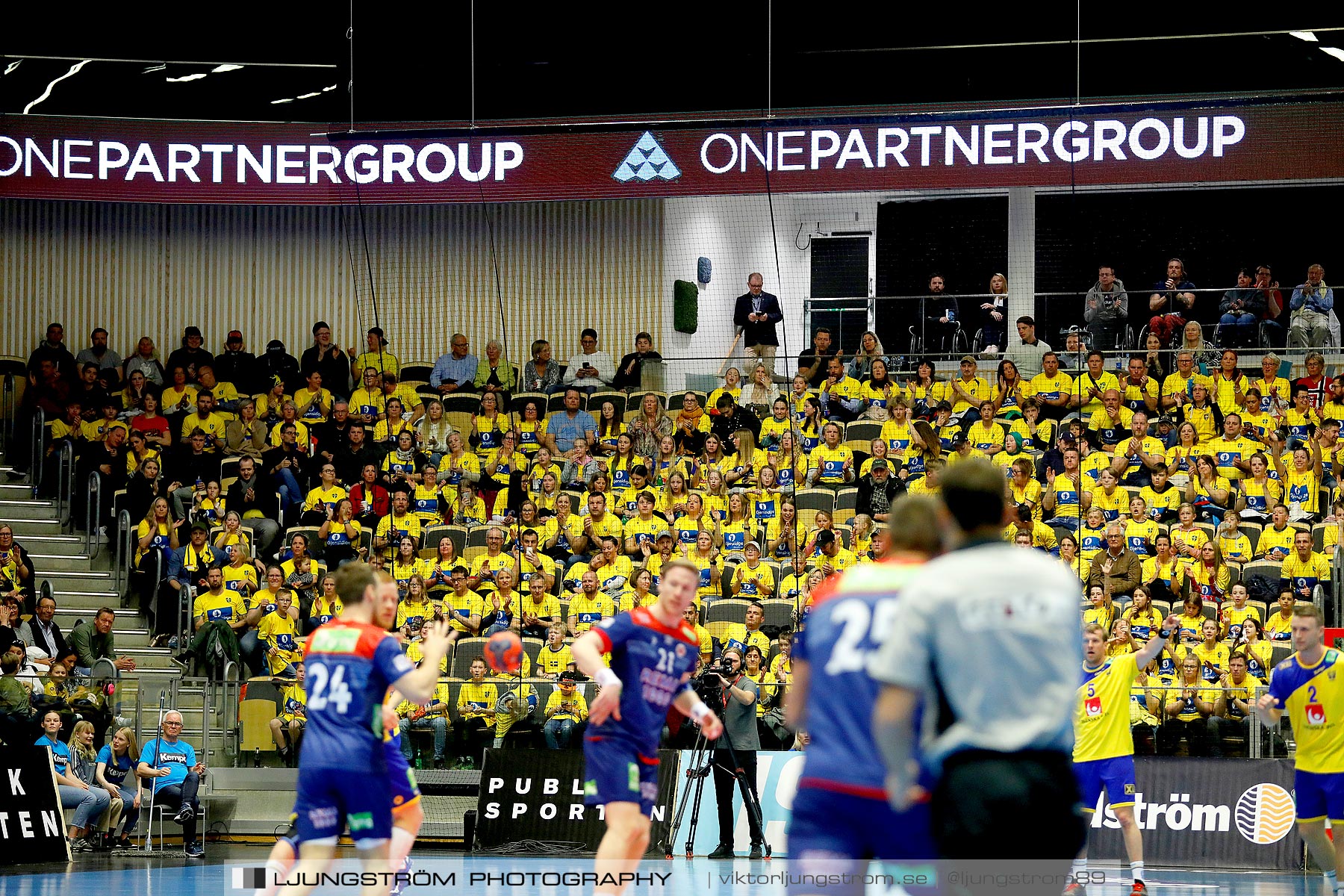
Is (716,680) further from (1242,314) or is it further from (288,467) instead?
(1242,314)

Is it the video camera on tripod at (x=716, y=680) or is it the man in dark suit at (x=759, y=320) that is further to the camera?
the man in dark suit at (x=759, y=320)

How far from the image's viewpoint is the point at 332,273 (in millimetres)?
26781

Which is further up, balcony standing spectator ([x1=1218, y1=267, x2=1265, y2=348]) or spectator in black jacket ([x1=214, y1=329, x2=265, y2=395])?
balcony standing spectator ([x1=1218, y1=267, x2=1265, y2=348])

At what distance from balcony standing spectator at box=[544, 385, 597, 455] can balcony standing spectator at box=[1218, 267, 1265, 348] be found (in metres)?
9.01

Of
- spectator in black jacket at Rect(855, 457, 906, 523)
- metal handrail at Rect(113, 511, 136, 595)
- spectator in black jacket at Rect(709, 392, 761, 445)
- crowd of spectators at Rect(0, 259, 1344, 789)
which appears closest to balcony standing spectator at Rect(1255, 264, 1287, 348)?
crowd of spectators at Rect(0, 259, 1344, 789)

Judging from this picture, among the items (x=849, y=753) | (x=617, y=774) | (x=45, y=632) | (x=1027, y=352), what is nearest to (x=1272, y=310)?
(x=1027, y=352)

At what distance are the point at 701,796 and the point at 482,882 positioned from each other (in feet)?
11.6

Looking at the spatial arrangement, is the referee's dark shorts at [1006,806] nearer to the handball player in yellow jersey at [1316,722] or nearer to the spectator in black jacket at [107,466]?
the handball player in yellow jersey at [1316,722]

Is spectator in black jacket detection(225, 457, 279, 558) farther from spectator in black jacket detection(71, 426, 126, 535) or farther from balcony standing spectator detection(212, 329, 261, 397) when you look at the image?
balcony standing spectator detection(212, 329, 261, 397)

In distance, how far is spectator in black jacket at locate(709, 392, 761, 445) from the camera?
72.8 ft

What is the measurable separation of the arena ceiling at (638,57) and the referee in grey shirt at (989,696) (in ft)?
69.6

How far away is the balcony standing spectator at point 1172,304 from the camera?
75.8 feet

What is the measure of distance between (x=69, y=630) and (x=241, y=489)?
109 inches

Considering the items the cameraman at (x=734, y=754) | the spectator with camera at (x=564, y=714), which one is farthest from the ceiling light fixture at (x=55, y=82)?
the cameraman at (x=734, y=754)
